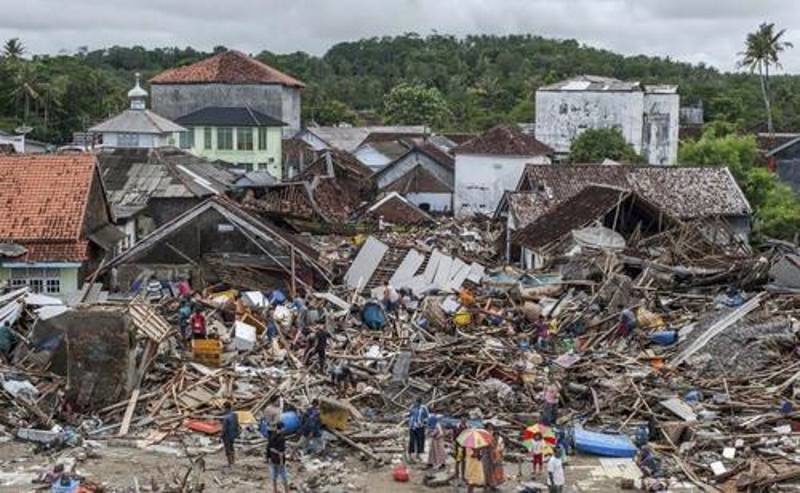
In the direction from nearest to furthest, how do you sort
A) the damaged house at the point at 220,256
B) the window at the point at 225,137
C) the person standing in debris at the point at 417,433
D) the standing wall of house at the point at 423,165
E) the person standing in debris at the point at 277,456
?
the person standing in debris at the point at 277,456, the person standing in debris at the point at 417,433, the damaged house at the point at 220,256, the standing wall of house at the point at 423,165, the window at the point at 225,137

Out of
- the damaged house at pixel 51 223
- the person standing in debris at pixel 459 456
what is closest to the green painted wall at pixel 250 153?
the damaged house at pixel 51 223

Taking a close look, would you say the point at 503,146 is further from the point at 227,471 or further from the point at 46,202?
the point at 227,471

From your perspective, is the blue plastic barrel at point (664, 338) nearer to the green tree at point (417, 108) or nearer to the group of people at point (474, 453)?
the group of people at point (474, 453)

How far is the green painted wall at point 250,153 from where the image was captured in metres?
63.2

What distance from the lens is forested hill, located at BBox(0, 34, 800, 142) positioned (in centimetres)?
7856

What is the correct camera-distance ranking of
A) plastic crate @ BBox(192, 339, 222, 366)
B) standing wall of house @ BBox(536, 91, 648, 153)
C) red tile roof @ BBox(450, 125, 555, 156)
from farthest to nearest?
standing wall of house @ BBox(536, 91, 648, 153)
red tile roof @ BBox(450, 125, 555, 156)
plastic crate @ BBox(192, 339, 222, 366)

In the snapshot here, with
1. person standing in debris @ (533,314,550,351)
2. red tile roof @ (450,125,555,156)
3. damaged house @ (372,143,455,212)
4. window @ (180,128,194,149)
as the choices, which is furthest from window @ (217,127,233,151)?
person standing in debris @ (533,314,550,351)

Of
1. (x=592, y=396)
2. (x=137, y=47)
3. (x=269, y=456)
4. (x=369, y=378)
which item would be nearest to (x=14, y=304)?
(x=369, y=378)

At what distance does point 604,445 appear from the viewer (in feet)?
61.2

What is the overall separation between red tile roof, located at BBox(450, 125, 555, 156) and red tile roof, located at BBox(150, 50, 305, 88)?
1869 centimetres

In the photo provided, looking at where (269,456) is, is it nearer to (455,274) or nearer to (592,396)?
(592,396)

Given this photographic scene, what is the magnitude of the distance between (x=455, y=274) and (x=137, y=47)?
136790 millimetres

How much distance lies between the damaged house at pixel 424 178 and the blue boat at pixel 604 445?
38408 millimetres

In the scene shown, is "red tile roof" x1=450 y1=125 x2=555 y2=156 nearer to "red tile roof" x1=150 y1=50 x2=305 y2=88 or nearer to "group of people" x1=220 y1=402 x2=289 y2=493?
"red tile roof" x1=150 y1=50 x2=305 y2=88
